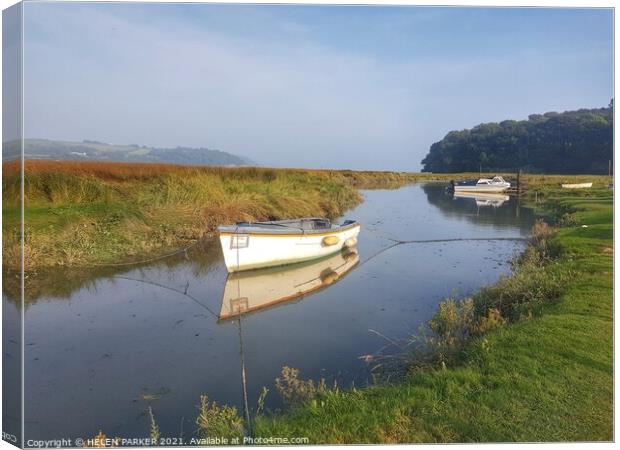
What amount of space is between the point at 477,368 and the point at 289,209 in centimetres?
1221

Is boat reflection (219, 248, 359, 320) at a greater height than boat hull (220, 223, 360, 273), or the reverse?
boat hull (220, 223, 360, 273)

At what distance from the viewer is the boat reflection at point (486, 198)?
2773 cm

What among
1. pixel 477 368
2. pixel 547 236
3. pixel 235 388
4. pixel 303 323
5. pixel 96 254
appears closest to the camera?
pixel 477 368

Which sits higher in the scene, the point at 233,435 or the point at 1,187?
the point at 1,187

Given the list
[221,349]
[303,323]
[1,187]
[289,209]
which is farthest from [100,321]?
[289,209]

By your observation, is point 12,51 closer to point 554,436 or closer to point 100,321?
point 100,321

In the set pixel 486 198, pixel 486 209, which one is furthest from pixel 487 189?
pixel 486 209

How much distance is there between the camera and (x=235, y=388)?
554cm

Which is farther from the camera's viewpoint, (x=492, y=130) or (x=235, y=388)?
(x=492, y=130)

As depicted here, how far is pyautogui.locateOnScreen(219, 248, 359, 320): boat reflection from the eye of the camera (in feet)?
29.5

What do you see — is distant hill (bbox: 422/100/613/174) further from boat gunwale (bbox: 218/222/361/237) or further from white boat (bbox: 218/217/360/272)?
white boat (bbox: 218/217/360/272)

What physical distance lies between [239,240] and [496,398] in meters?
6.94

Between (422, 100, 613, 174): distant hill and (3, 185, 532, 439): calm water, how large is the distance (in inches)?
99.7

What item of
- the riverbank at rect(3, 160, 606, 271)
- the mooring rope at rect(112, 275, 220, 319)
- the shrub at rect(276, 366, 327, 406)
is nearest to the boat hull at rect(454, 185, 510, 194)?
the riverbank at rect(3, 160, 606, 271)
